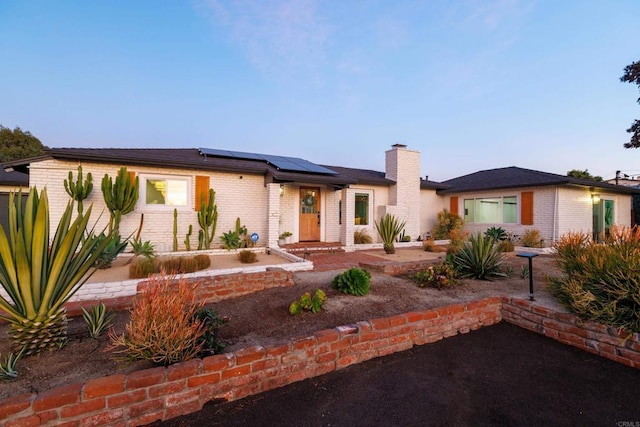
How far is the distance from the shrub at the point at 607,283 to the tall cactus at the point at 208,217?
8.35 meters

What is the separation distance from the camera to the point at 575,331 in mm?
3408

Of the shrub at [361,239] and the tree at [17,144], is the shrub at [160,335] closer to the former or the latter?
the shrub at [361,239]

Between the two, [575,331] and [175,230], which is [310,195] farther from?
[575,331]

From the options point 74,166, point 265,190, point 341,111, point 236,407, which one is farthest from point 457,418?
point 341,111

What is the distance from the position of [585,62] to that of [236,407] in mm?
13864

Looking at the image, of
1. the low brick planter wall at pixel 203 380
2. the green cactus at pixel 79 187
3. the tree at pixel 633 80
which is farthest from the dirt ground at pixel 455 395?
the tree at pixel 633 80

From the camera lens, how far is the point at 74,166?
7.83m

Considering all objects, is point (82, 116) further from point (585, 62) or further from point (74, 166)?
point (585, 62)

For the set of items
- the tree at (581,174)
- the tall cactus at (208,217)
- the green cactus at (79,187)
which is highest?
the tree at (581,174)

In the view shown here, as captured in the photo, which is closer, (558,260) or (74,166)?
(558,260)

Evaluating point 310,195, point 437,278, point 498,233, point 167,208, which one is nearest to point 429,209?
point 498,233

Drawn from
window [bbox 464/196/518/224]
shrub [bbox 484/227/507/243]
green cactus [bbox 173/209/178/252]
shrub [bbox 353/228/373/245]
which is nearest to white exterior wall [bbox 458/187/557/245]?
window [bbox 464/196/518/224]

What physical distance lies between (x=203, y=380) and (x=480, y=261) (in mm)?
5709

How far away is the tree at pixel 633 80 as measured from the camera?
47.4 ft
